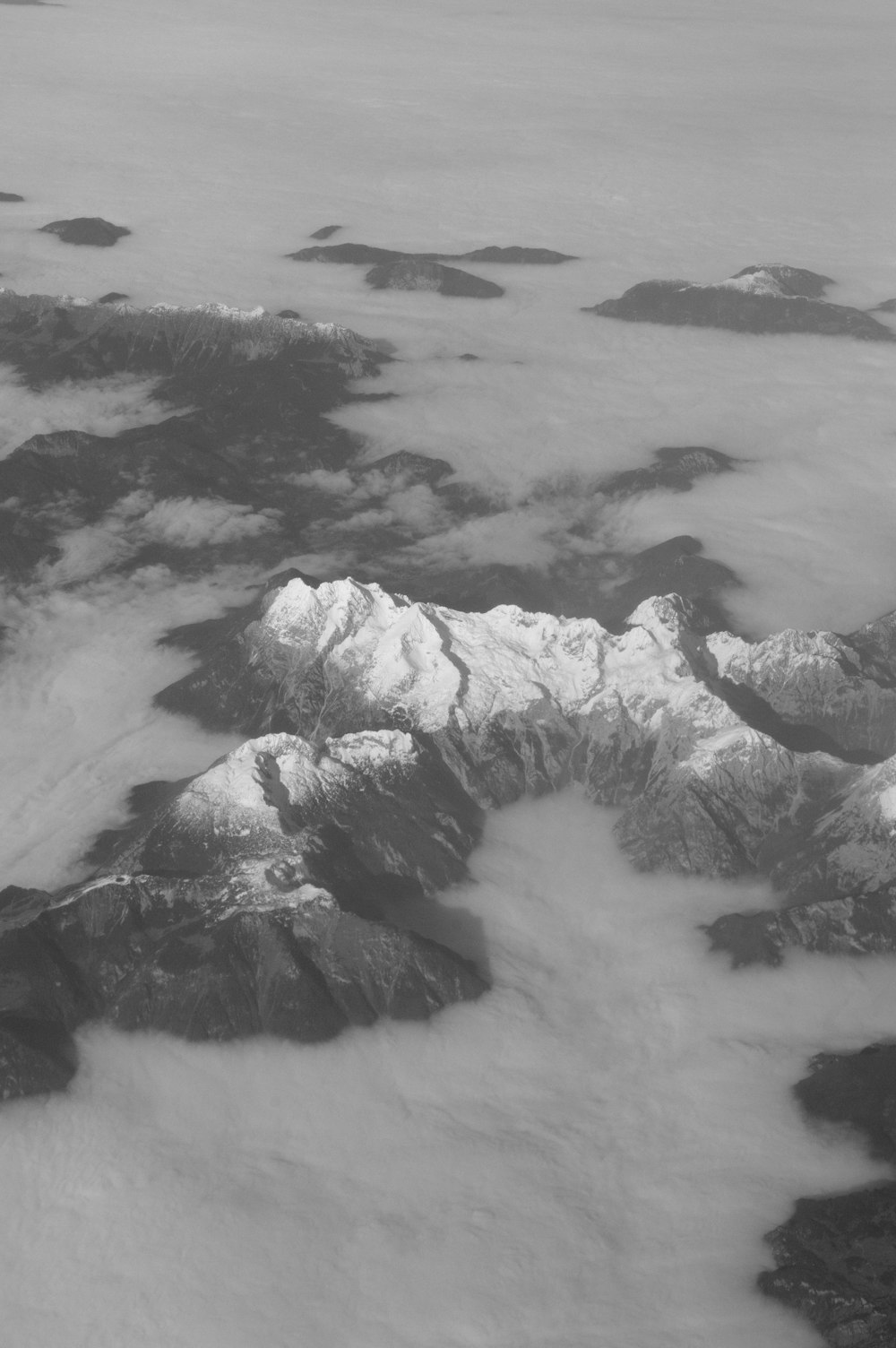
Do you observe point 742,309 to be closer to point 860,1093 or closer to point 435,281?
point 435,281

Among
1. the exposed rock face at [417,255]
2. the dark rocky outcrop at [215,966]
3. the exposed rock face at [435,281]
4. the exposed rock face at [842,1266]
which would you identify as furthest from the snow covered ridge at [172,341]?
the exposed rock face at [842,1266]

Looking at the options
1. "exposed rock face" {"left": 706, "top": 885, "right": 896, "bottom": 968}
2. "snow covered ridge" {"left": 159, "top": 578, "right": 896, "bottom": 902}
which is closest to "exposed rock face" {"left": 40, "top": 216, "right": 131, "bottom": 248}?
"snow covered ridge" {"left": 159, "top": 578, "right": 896, "bottom": 902}

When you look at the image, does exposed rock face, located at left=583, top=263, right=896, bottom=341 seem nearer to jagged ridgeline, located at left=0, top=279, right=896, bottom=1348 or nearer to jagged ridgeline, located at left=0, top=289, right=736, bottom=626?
jagged ridgeline, located at left=0, top=289, right=736, bottom=626

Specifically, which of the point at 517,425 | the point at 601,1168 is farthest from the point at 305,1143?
the point at 517,425

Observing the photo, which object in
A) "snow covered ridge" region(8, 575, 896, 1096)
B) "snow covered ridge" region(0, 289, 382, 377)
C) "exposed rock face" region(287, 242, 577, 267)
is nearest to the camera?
"snow covered ridge" region(8, 575, 896, 1096)

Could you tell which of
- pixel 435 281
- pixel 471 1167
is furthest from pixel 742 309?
pixel 471 1167

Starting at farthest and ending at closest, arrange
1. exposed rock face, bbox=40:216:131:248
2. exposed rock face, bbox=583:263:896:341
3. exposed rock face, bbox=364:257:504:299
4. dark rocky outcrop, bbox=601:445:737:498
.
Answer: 1. exposed rock face, bbox=40:216:131:248
2. exposed rock face, bbox=364:257:504:299
3. exposed rock face, bbox=583:263:896:341
4. dark rocky outcrop, bbox=601:445:737:498
